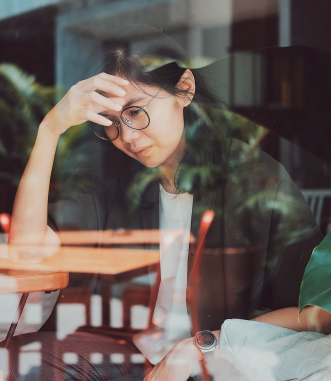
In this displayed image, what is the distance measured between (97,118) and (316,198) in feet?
2.12

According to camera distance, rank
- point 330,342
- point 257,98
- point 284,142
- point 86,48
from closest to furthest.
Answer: point 330,342 → point 284,142 → point 257,98 → point 86,48

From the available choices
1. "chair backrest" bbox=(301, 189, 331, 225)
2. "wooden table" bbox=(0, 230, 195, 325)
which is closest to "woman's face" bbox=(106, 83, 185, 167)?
"wooden table" bbox=(0, 230, 195, 325)

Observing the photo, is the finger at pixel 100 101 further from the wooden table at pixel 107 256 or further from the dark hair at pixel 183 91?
the wooden table at pixel 107 256

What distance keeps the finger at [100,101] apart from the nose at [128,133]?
5 cm

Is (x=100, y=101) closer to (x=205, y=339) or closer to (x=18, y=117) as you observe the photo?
(x=205, y=339)

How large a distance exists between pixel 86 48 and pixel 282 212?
111cm

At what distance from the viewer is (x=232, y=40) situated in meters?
1.70

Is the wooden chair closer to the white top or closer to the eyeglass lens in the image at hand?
the white top

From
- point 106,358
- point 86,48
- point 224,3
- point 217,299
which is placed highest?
point 224,3

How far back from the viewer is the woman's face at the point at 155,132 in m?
0.92

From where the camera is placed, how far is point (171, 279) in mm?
1019

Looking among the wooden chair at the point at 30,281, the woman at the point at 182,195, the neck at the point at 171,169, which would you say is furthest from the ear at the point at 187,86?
the wooden chair at the point at 30,281

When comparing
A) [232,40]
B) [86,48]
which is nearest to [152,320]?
[86,48]

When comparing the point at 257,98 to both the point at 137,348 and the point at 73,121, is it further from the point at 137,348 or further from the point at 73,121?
the point at 137,348
